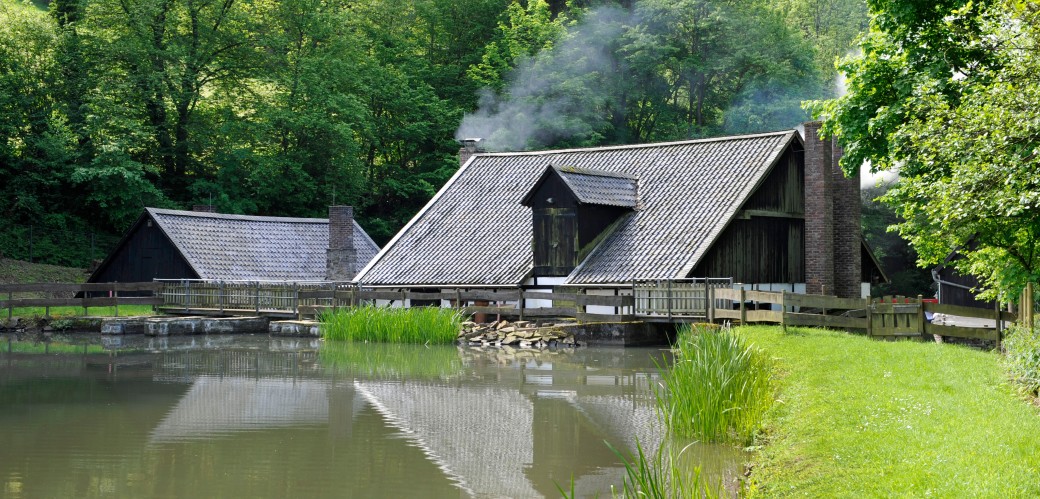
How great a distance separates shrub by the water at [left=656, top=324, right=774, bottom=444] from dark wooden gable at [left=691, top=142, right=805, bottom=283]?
15054 mm

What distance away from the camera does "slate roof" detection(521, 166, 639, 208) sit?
30.3 m

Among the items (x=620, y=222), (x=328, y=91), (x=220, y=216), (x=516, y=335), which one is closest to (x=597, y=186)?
(x=620, y=222)

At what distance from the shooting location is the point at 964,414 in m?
10.1

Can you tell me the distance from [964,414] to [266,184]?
45114mm

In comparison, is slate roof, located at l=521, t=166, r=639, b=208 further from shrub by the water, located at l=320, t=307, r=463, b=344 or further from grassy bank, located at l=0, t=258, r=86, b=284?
grassy bank, located at l=0, t=258, r=86, b=284

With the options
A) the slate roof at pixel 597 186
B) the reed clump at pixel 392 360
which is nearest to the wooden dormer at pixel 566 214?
the slate roof at pixel 597 186

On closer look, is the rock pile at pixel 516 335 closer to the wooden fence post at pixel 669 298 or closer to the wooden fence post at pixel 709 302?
→ the wooden fence post at pixel 669 298

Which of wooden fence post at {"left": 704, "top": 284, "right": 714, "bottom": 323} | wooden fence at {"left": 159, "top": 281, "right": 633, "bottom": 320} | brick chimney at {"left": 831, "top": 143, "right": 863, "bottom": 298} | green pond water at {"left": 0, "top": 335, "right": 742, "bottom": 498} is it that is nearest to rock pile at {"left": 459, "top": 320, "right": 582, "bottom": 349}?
wooden fence at {"left": 159, "top": 281, "right": 633, "bottom": 320}

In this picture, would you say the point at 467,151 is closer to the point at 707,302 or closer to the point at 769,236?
the point at 769,236

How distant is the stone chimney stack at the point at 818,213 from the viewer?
27797mm

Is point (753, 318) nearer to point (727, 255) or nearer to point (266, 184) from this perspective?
point (727, 255)

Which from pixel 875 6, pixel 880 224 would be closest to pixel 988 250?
pixel 875 6

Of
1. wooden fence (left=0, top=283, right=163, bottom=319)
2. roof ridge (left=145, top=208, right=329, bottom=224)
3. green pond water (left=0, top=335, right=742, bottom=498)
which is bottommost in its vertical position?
green pond water (left=0, top=335, right=742, bottom=498)

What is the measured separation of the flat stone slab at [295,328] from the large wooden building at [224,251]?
704 centimetres
